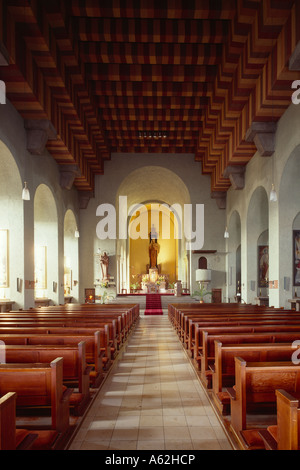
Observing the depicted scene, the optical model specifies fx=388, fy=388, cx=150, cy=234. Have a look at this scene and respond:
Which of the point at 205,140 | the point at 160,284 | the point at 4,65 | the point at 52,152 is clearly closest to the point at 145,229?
the point at 160,284

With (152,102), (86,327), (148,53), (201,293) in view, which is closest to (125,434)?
(86,327)

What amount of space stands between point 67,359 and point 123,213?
58.5 ft

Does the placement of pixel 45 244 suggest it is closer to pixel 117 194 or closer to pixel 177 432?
pixel 117 194

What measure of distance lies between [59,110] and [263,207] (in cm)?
775

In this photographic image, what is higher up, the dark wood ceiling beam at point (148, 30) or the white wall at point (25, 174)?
the dark wood ceiling beam at point (148, 30)

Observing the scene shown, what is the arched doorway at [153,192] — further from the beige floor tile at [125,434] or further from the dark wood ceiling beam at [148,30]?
the beige floor tile at [125,434]

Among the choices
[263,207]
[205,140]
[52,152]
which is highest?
[205,140]

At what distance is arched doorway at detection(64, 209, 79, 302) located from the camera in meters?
18.1

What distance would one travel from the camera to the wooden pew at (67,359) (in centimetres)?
392

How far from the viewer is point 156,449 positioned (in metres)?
3.22

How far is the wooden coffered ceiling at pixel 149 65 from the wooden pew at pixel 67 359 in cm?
504

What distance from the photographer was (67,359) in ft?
13.2

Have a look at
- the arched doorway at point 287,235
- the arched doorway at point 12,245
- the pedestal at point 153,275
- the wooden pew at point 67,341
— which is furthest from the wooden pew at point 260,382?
the pedestal at point 153,275
